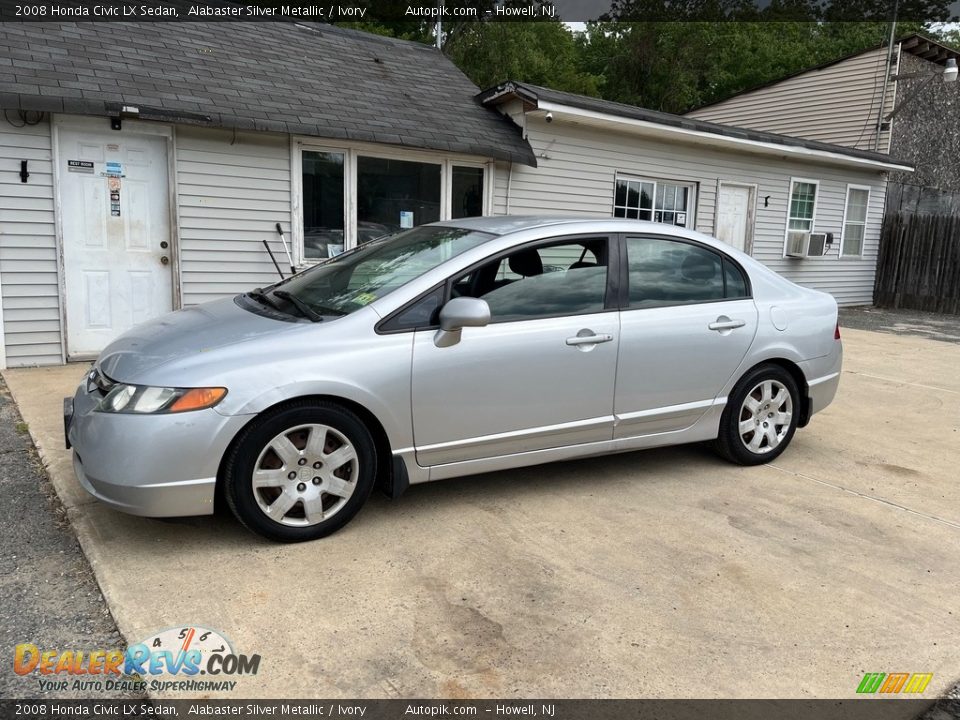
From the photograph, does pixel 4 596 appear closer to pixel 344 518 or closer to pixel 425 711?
pixel 344 518

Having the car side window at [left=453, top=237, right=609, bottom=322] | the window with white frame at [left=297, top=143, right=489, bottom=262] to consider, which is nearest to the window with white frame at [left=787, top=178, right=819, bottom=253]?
the window with white frame at [left=297, top=143, right=489, bottom=262]

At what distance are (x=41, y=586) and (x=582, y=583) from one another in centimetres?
215

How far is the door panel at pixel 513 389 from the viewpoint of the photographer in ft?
11.1

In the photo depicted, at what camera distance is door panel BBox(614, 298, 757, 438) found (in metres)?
3.89

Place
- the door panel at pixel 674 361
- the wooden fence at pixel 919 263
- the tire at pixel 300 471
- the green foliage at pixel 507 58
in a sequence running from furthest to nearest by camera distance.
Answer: the green foliage at pixel 507 58
the wooden fence at pixel 919 263
the door panel at pixel 674 361
the tire at pixel 300 471

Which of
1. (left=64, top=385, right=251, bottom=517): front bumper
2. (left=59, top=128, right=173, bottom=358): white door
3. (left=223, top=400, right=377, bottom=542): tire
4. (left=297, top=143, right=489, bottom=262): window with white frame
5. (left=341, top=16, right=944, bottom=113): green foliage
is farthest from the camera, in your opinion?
(left=341, top=16, right=944, bottom=113): green foliage

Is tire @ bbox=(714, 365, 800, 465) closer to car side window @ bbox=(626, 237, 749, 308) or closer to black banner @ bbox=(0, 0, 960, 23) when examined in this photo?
car side window @ bbox=(626, 237, 749, 308)

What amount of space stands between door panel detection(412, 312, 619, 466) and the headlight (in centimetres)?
89

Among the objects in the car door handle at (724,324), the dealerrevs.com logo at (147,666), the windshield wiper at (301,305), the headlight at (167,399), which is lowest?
the dealerrevs.com logo at (147,666)

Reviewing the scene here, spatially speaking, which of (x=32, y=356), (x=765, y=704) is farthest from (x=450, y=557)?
(x=32, y=356)

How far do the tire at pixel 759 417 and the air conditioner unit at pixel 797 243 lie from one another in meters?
9.64

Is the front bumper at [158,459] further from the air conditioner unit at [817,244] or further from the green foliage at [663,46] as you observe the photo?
the green foliage at [663,46]

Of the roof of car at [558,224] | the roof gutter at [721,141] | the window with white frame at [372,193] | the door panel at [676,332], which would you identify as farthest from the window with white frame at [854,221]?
the roof of car at [558,224]

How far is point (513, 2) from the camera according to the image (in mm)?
29172
